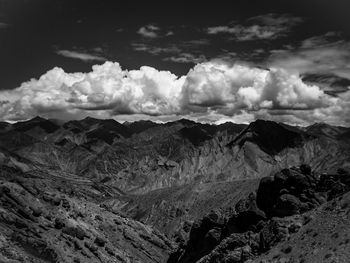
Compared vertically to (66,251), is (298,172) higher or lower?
higher

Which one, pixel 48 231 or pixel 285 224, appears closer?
pixel 285 224

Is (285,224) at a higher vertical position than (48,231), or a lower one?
higher

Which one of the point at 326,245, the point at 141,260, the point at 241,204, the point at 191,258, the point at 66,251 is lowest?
the point at 141,260

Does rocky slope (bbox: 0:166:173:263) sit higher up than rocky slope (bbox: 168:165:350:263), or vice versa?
rocky slope (bbox: 168:165:350:263)

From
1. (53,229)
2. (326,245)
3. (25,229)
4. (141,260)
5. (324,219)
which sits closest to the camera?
(326,245)

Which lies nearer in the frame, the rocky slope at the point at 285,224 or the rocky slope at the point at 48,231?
the rocky slope at the point at 285,224

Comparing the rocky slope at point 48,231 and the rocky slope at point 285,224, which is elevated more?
the rocky slope at point 285,224

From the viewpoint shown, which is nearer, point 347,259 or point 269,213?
point 347,259

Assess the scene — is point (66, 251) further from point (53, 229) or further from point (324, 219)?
point (324, 219)

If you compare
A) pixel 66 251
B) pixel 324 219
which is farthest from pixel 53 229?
pixel 324 219

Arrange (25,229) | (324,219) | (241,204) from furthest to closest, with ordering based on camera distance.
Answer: (25,229) < (241,204) < (324,219)

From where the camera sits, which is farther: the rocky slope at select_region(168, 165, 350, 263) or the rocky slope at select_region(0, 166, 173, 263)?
the rocky slope at select_region(0, 166, 173, 263)
